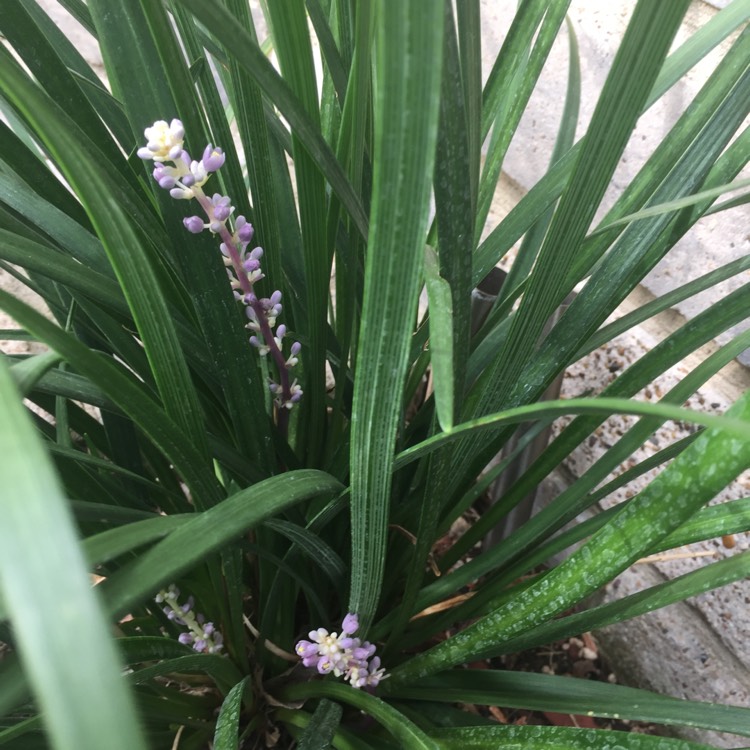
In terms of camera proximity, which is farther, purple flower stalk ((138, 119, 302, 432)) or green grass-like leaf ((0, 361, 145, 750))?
purple flower stalk ((138, 119, 302, 432))

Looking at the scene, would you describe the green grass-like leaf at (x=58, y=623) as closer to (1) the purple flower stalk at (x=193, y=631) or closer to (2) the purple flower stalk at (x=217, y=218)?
(2) the purple flower stalk at (x=217, y=218)

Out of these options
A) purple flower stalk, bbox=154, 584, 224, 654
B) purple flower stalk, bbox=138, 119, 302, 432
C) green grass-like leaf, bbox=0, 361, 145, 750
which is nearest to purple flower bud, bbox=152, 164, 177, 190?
purple flower stalk, bbox=138, 119, 302, 432

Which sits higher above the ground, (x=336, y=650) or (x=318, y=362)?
(x=318, y=362)

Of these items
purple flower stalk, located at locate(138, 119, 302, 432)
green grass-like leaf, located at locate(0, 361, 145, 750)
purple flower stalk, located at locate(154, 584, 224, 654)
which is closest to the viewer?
green grass-like leaf, located at locate(0, 361, 145, 750)

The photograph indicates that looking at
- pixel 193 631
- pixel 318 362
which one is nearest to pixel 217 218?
pixel 318 362

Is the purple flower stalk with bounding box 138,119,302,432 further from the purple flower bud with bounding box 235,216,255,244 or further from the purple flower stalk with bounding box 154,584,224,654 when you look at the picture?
the purple flower stalk with bounding box 154,584,224,654

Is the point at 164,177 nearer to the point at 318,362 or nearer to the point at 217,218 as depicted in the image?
the point at 217,218

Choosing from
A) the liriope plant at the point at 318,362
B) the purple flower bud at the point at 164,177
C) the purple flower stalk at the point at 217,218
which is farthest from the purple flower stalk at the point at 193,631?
the purple flower bud at the point at 164,177

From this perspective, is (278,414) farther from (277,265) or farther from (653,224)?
(653,224)

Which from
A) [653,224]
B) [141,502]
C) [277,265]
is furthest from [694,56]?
[141,502]
